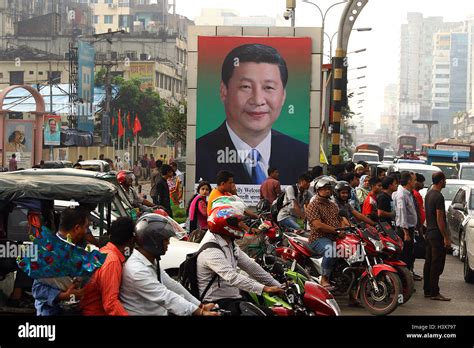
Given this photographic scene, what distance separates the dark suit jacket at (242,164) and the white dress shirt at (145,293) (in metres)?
16.8

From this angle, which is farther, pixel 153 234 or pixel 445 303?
pixel 445 303

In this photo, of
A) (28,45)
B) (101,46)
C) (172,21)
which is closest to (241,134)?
(28,45)

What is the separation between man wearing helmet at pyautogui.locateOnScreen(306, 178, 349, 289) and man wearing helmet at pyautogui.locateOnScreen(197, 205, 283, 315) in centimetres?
460

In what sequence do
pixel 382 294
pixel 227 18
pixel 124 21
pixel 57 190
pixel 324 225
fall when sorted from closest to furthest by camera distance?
pixel 57 190 < pixel 382 294 < pixel 324 225 < pixel 227 18 < pixel 124 21

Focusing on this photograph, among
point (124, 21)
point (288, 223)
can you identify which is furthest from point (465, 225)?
point (124, 21)

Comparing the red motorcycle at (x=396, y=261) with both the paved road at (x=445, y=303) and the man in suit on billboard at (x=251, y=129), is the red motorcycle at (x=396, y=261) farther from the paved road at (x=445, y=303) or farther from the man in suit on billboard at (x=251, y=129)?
the man in suit on billboard at (x=251, y=129)

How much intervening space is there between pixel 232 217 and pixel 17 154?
28.2m

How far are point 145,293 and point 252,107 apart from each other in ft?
56.9

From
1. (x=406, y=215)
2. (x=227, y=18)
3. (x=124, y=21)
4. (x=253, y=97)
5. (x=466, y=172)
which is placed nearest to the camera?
(x=406, y=215)

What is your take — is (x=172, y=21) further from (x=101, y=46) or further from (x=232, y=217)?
(x=232, y=217)

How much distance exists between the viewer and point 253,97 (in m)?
23.0

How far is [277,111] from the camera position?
76.1 feet

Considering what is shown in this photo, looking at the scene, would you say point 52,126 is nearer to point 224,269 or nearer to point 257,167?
point 257,167

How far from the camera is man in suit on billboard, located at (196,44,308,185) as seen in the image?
22797 millimetres
